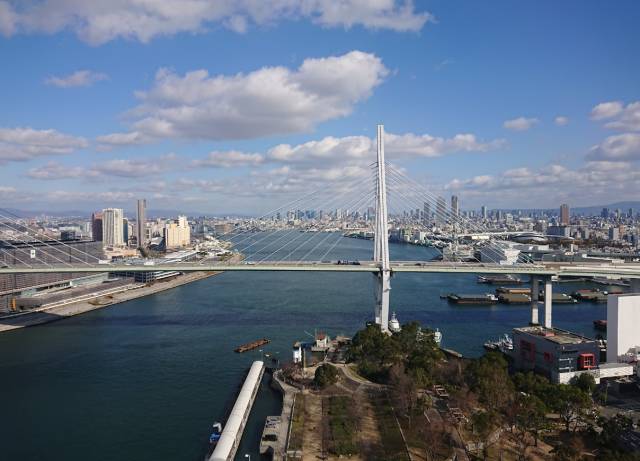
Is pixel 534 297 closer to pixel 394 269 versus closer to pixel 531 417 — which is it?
pixel 394 269

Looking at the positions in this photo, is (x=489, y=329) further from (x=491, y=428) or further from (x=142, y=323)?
(x=142, y=323)

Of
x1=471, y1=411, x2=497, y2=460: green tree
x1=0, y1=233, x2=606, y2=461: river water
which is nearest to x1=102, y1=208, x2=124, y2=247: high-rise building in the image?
x1=0, y1=233, x2=606, y2=461: river water

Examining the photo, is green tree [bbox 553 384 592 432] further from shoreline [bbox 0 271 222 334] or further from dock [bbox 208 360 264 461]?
shoreline [bbox 0 271 222 334]

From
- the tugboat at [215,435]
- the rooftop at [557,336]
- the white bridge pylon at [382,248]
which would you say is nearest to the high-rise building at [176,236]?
the white bridge pylon at [382,248]

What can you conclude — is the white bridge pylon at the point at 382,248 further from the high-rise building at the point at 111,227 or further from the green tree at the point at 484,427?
the high-rise building at the point at 111,227


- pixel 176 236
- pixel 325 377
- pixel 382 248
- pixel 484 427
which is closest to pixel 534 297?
pixel 382 248

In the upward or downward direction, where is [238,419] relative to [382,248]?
downward
